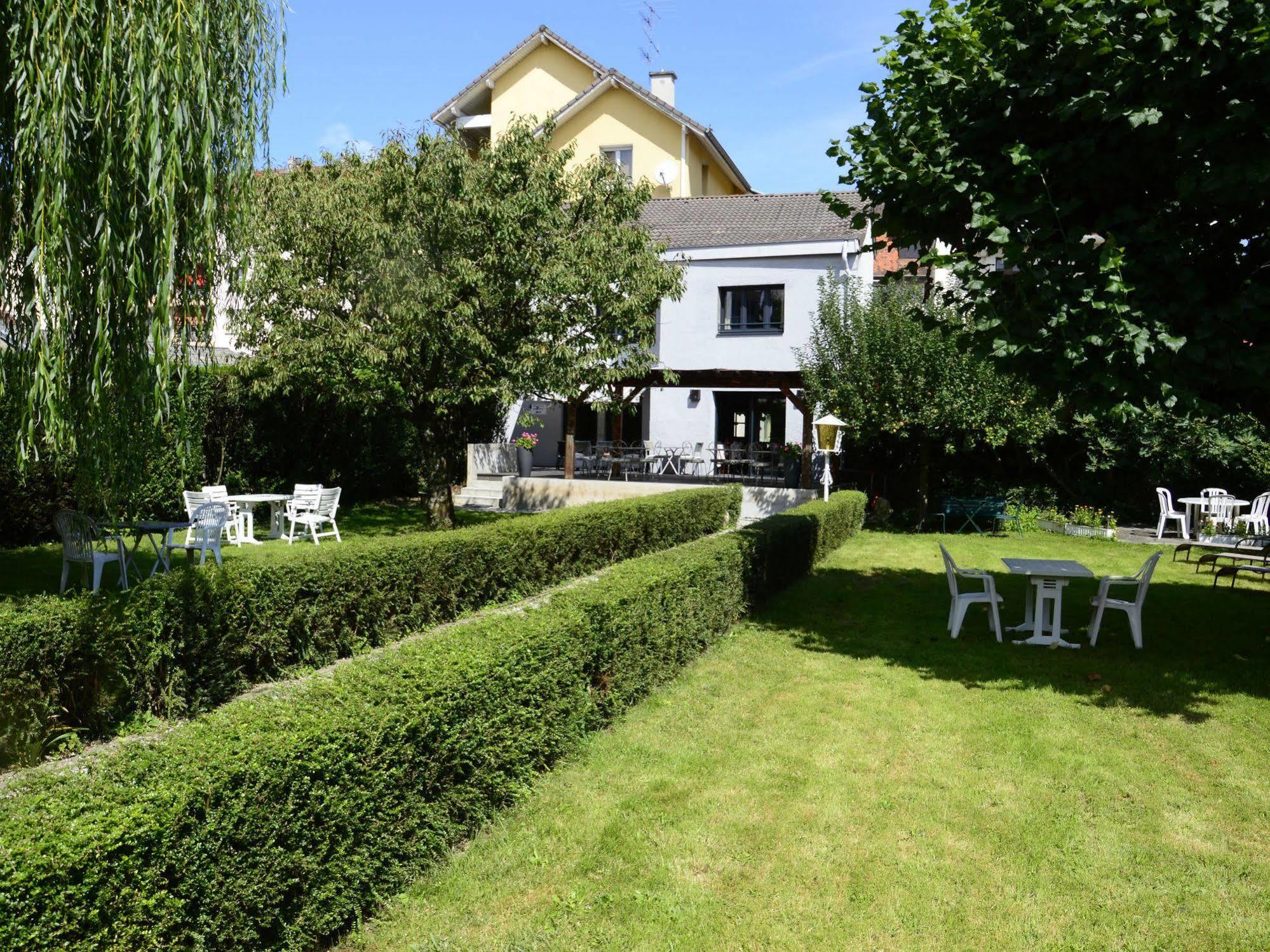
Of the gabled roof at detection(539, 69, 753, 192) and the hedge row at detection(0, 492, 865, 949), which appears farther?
the gabled roof at detection(539, 69, 753, 192)

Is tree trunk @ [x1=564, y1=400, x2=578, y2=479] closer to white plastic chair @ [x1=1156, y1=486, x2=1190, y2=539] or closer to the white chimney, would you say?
white plastic chair @ [x1=1156, y1=486, x2=1190, y2=539]

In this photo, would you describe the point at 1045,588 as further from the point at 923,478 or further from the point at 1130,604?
the point at 923,478

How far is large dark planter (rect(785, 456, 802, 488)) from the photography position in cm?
2183

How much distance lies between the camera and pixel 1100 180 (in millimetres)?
7848

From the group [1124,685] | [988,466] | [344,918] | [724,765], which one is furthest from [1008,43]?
[988,466]

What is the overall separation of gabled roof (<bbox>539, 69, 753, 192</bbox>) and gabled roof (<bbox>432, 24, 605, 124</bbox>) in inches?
41.3

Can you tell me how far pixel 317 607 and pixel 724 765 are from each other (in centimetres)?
374

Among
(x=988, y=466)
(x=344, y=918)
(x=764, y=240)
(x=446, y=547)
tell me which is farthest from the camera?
(x=764, y=240)

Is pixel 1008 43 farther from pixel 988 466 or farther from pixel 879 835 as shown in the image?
pixel 988 466

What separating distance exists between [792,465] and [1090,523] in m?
6.54

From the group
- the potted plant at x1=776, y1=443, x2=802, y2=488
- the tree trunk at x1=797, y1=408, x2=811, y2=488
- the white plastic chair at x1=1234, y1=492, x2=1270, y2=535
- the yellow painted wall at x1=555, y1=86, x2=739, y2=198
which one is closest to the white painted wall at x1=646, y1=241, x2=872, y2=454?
the potted plant at x1=776, y1=443, x2=802, y2=488

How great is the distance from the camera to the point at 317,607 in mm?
7496

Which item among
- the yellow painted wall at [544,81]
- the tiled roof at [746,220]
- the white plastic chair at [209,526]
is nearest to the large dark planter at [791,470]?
the tiled roof at [746,220]

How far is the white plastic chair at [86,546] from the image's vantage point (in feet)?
29.2
